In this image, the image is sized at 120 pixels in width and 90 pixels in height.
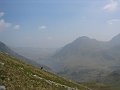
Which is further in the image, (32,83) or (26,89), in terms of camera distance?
(32,83)

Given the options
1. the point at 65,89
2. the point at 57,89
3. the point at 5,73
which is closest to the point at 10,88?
the point at 5,73

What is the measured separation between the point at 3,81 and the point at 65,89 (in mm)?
16027

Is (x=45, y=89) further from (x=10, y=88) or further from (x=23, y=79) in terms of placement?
(x=10, y=88)

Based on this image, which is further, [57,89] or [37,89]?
[57,89]

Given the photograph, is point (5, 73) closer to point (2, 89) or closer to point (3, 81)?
point (3, 81)

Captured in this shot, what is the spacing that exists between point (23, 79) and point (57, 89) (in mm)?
7118

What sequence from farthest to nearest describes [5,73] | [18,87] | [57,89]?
1. [57,89]
2. [5,73]
3. [18,87]

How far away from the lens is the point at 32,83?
1484 inches

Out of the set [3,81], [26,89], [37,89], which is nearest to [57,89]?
[37,89]

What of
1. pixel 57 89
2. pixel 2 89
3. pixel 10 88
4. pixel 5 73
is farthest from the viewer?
pixel 57 89

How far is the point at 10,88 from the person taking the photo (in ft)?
100

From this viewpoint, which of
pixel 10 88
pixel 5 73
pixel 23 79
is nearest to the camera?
pixel 10 88

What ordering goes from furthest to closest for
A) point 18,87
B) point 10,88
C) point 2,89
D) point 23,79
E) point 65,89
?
point 65,89 → point 23,79 → point 18,87 → point 10,88 → point 2,89

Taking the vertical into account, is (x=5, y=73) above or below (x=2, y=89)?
above
